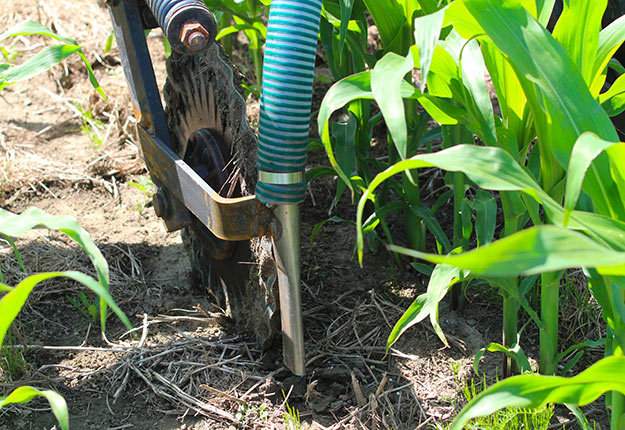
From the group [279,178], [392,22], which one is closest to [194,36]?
[279,178]

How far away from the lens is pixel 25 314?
6.06ft

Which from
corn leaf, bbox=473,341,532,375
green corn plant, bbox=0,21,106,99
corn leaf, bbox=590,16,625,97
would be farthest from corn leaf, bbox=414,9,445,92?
green corn plant, bbox=0,21,106,99

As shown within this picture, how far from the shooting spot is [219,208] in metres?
1.42

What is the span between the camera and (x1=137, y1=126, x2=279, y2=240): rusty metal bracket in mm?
1412

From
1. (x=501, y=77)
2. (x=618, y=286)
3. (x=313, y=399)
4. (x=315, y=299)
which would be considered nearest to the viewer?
(x=618, y=286)

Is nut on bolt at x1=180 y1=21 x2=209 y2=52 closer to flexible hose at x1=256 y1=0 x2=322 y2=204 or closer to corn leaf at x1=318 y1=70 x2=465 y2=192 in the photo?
flexible hose at x1=256 y1=0 x2=322 y2=204

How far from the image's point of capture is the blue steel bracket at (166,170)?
1422 mm

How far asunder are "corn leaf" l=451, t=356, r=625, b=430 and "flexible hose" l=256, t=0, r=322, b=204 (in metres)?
0.61

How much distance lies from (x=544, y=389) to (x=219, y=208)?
0.75m

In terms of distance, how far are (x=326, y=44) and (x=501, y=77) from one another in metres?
0.61

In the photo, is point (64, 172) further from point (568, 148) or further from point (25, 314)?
point (568, 148)

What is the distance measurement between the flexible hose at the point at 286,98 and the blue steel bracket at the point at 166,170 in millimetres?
68

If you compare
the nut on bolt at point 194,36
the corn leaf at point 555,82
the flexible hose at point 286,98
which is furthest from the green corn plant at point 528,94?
the nut on bolt at point 194,36

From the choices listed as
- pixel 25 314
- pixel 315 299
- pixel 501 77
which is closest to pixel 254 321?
pixel 315 299
